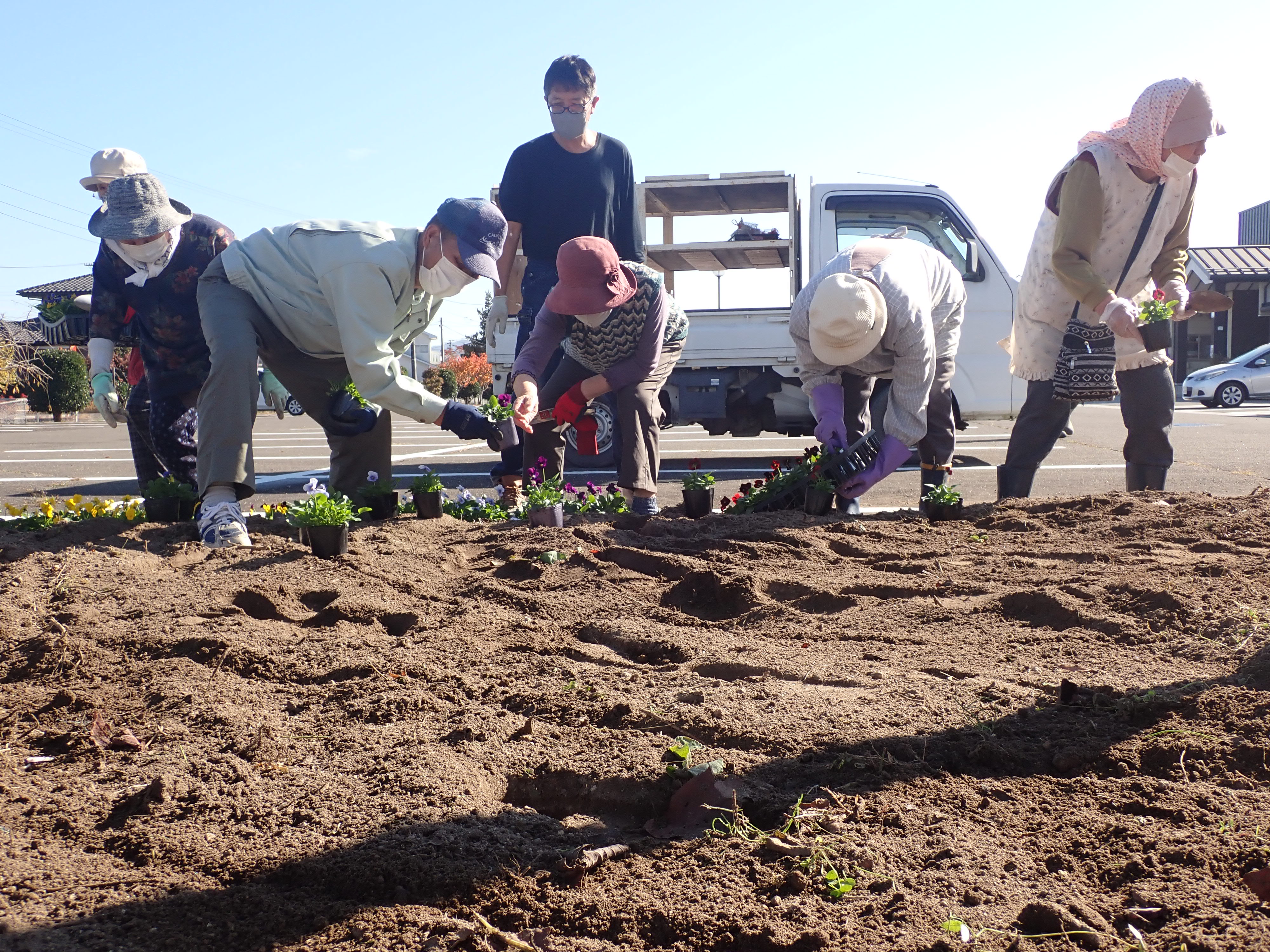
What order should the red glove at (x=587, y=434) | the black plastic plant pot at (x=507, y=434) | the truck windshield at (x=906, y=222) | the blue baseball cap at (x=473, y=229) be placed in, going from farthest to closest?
the truck windshield at (x=906, y=222) < the red glove at (x=587, y=434) < the black plastic plant pot at (x=507, y=434) < the blue baseball cap at (x=473, y=229)

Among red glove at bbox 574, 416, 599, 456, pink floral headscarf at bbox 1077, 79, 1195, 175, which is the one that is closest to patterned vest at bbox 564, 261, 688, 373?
red glove at bbox 574, 416, 599, 456

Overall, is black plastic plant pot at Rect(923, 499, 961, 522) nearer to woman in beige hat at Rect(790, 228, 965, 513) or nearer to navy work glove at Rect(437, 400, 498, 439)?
woman in beige hat at Rect(790, 228, 965, 513)

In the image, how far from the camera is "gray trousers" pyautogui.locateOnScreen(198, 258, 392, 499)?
146 inches

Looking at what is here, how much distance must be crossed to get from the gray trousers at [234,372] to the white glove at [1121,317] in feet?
10.7

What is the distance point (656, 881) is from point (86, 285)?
51011mm

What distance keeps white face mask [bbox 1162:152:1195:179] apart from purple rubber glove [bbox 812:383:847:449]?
1606 mm

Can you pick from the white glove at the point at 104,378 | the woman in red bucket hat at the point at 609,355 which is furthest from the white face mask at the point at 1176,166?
the white glove at the point at 104,378

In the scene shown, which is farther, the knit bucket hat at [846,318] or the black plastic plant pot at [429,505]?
the black plastic plant pot at [429,505]

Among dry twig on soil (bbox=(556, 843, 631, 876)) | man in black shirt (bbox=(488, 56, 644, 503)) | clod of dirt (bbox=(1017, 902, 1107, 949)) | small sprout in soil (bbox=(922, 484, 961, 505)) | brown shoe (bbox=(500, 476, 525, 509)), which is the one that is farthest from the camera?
man in black shirt (bbox=(488, 56, 644, 503))

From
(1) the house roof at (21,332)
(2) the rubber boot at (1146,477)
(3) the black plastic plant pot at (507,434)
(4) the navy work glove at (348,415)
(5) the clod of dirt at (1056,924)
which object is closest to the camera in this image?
(5) the clod of dirt at (1056,924)

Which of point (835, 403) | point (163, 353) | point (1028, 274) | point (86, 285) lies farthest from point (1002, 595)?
point (86, 285)

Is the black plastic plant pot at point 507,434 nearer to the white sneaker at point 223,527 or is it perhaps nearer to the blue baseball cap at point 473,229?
the blue baseball cap at point 473,229

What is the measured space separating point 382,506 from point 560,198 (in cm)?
185

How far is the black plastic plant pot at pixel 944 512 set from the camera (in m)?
4.20
